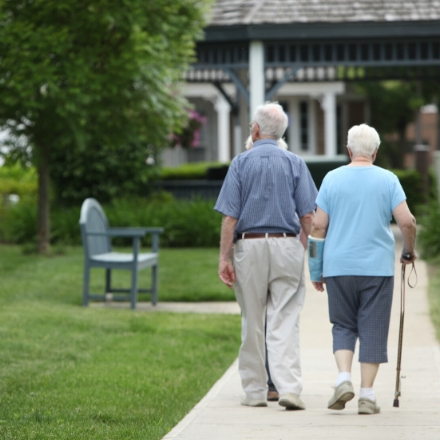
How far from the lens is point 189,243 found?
55.2ft

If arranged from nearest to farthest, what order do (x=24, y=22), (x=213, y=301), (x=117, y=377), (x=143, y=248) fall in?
(x=117, y=377), (x=213, y=301), (x=24, y=22), (x=143, y=248)

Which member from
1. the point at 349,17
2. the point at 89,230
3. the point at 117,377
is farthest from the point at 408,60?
the point at 117,377

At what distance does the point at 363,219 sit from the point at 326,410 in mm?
1189

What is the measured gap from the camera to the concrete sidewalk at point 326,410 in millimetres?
5172

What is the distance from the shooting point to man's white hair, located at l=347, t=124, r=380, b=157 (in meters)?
5.75

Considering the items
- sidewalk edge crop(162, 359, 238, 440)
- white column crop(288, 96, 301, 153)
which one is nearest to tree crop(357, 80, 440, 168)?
white column crop(288, 96, 301, 153)

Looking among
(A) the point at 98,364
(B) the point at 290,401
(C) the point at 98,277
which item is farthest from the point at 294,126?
(B) the point at 290,401

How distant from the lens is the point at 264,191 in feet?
19.6

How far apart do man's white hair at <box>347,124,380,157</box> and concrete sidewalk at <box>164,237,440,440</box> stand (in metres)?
1.56

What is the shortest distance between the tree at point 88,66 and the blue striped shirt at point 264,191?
6966 mm

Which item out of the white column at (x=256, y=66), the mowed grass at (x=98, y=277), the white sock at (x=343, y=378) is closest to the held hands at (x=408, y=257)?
the white sock at (x=343, y=378)

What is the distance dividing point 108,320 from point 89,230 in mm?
1418

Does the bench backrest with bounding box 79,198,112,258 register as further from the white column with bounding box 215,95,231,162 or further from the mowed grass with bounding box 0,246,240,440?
the white column with bounding box 215,95,231,162

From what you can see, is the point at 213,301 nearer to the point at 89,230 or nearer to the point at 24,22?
the point at 89,230
